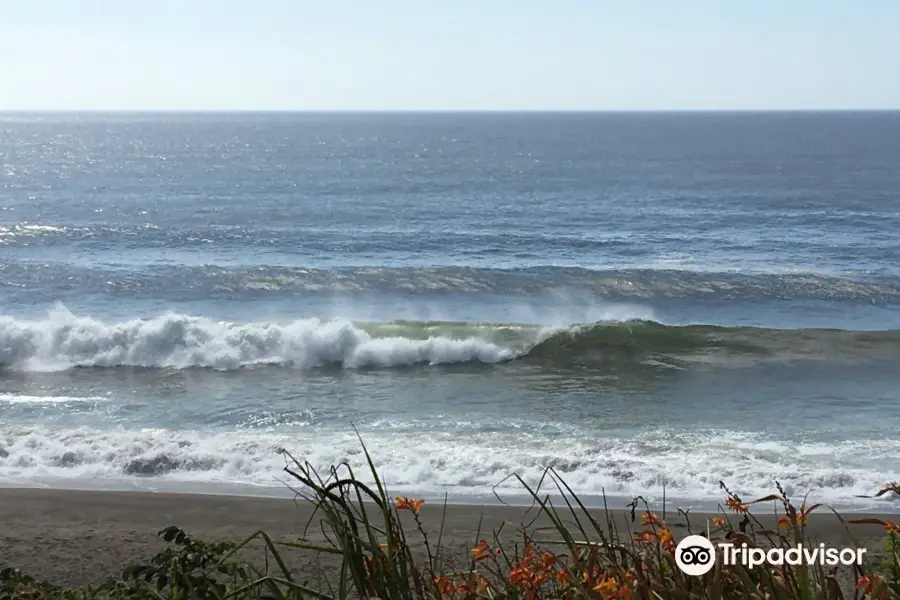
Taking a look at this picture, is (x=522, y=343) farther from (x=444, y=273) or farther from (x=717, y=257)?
(x=717, y=257)

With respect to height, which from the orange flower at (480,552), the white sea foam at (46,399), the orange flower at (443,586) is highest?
the white sea foam at (46,399)

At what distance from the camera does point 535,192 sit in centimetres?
5331

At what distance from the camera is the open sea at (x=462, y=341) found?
39.2 feet

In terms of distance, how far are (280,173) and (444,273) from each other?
4386cm

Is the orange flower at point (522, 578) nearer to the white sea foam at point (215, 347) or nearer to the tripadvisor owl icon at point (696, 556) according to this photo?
the tripadvisor owl icon at point (696, 556)

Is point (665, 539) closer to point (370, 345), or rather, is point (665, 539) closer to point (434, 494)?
point (434, 494)

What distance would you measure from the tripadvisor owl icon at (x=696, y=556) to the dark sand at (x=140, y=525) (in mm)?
6588

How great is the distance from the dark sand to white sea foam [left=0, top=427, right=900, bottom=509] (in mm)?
750

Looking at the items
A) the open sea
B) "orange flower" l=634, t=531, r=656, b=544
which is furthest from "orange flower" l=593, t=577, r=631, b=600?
the open sea

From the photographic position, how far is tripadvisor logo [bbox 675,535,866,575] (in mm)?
1763

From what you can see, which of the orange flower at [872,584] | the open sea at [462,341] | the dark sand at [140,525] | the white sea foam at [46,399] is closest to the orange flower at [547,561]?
the orange flower at [872,584]

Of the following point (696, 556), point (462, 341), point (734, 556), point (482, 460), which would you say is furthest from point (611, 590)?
point (462, 341)

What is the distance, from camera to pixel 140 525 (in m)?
9.77

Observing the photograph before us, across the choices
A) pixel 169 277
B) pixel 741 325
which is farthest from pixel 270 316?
pixel 741 325
